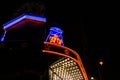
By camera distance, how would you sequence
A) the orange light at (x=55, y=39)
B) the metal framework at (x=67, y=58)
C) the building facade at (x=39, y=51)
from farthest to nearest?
1. the orange light at (x=55, y=39)
2. the metal framework at (x=67, y=58)
3. the building facade at (x=39, y=51)

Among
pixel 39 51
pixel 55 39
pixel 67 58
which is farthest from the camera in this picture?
pixel 55 39

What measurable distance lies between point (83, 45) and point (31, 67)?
975 cm

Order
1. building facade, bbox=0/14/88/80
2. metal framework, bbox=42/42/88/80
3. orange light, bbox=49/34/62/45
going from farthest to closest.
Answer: orange light, bbox=49/34/62/45 → metal framework, bbox=42/42/88/80 → building facade, bbox=0/14/88/80

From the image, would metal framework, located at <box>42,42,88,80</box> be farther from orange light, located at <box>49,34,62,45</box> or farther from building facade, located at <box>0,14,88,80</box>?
orange light, located at <box>49,34,62,45</box>

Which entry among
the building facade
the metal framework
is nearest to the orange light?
the building facade

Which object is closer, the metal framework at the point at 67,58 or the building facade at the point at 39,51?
the building facade at the point at 39,51

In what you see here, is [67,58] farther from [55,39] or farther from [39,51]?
[39,51]

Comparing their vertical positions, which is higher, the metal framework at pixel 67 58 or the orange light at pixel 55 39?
the orange light at pixel 55 39

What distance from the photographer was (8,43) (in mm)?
13328

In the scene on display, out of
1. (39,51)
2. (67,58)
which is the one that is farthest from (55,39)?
(39,51)

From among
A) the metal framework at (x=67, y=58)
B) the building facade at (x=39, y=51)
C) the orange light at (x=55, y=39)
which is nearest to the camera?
the building facade at (x=39, y=51)

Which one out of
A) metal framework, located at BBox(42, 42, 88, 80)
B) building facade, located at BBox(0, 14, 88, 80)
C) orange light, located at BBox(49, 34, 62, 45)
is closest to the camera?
building facade, located at BBox(0, 14, 88, 80)

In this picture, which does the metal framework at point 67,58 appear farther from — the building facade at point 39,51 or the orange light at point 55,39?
the orange light at point 55,39

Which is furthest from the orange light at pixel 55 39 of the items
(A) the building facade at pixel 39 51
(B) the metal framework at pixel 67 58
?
(B) the metal framework at pixel 67 58
